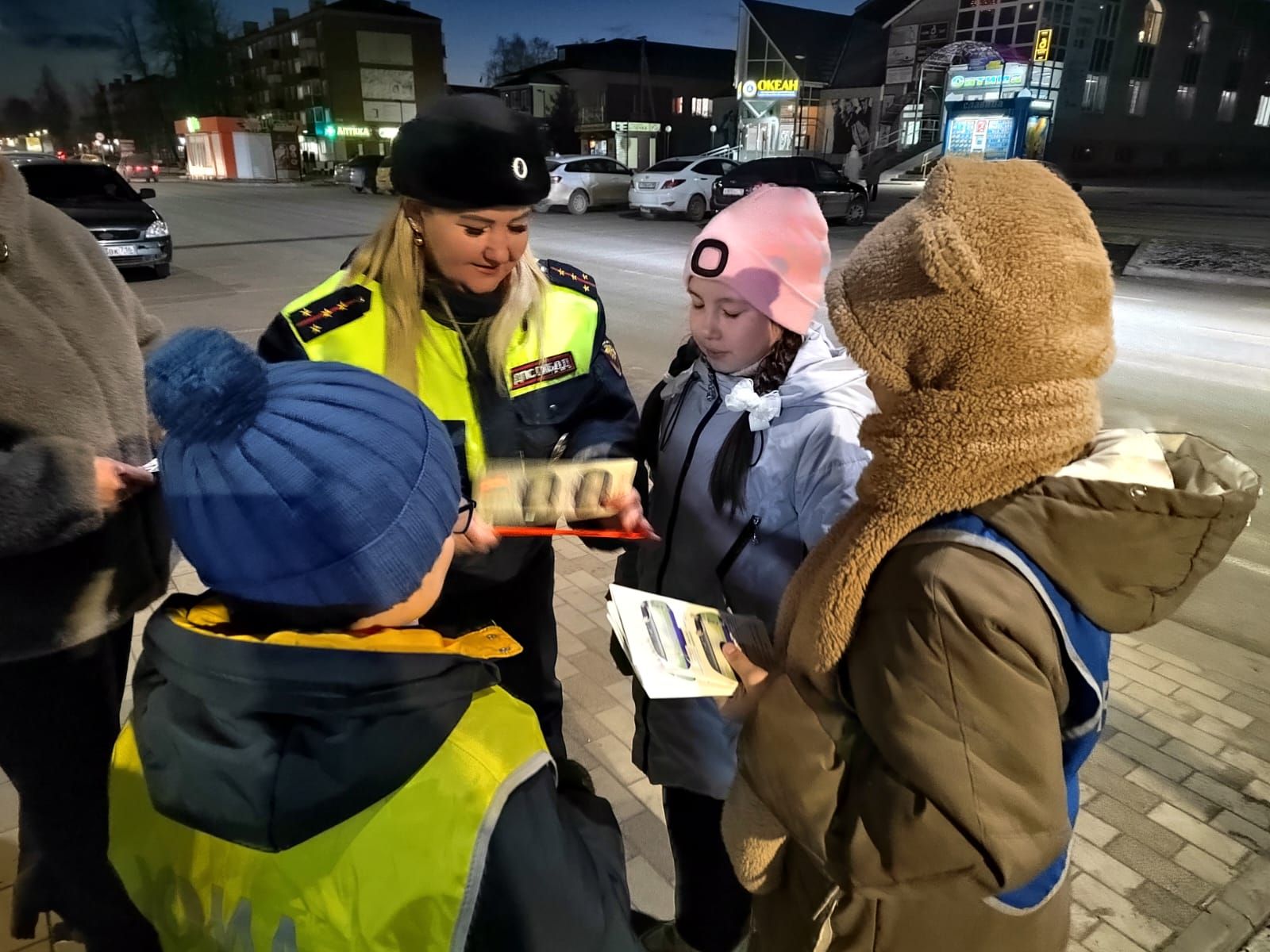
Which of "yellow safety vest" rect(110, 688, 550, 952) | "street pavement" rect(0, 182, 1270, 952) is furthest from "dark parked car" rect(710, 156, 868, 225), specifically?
"yellow safety vest" rect(110, 688, 550, 952)

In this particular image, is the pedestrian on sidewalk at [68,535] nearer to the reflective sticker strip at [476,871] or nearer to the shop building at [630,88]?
the reflective sticker strip at [476,871]

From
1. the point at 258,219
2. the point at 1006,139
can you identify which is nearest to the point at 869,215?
the point at 1006,139

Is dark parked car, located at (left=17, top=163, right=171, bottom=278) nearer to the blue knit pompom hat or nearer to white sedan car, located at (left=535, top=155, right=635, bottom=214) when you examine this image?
white sedan car, located at (left=535, top=155, right=635, bottom=214)

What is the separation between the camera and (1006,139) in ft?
95.0

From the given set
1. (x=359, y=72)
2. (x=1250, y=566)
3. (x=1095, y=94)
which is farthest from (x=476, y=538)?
(x=359, y=72)

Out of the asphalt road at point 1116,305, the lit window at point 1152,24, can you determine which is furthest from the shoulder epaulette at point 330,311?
the lit window at point 1152,24

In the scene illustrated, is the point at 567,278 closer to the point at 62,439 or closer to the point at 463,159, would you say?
the point at 463,159

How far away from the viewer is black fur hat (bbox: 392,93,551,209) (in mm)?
1957

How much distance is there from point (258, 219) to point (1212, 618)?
22601mm

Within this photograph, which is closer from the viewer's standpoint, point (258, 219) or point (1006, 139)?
point (258, 219)

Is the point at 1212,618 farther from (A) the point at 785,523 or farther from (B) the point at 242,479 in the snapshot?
(B) the point at 242,479

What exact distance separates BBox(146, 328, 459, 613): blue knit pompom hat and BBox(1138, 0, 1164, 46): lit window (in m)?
49.8

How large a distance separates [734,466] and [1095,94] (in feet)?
154

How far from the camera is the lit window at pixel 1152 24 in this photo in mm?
39188
